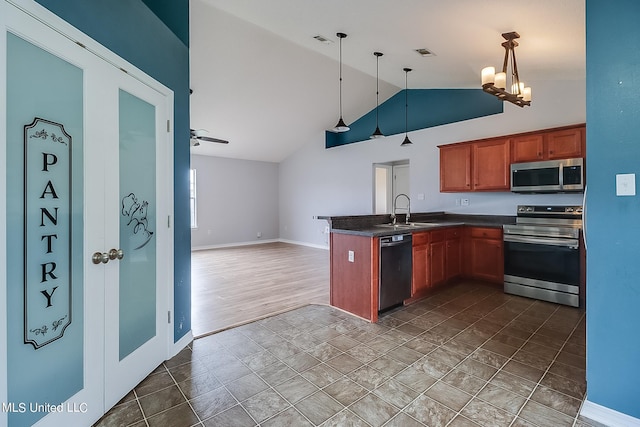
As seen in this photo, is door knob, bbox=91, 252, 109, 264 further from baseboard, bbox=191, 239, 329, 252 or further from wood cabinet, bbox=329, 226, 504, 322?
baseboard, bbox=191, 239, 329, 252

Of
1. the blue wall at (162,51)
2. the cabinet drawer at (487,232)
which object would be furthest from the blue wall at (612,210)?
the cabinet drawer at (487,232)

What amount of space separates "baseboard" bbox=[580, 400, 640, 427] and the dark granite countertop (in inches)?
75.1

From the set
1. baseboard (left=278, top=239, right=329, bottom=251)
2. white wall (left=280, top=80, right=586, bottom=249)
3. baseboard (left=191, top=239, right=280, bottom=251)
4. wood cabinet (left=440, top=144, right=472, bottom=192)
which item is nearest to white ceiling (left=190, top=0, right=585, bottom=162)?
white wall (left=280, top=80, right=586, bottom=249)

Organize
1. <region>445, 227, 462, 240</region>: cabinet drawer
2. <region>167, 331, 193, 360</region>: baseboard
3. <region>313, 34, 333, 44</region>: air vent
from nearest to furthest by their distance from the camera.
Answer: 1. <region>167, 331, 193, 360</region>: baseboard
2. <region>313, 34, 333, 44</region>: air vent
3. <region>445, 227, 462, 240</region>: cabinet drawer

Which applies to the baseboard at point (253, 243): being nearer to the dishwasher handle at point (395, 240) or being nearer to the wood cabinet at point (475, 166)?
the wood cabinet at point (475, 166)

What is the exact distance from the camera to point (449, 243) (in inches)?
174

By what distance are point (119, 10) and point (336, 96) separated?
5165mm

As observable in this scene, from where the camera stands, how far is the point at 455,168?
5109mm

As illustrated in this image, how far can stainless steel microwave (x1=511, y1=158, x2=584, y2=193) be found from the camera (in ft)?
12.5

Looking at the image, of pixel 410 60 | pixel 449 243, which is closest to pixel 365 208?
pixel 449 243

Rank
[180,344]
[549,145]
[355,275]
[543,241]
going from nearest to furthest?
[180,344], [355,275], [543,241], [549,145]

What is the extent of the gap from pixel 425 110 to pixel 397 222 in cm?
283

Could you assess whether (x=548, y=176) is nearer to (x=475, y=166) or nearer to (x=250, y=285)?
(x=475, y=166)

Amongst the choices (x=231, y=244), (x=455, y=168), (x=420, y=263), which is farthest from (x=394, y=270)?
(x=231, y=244)
